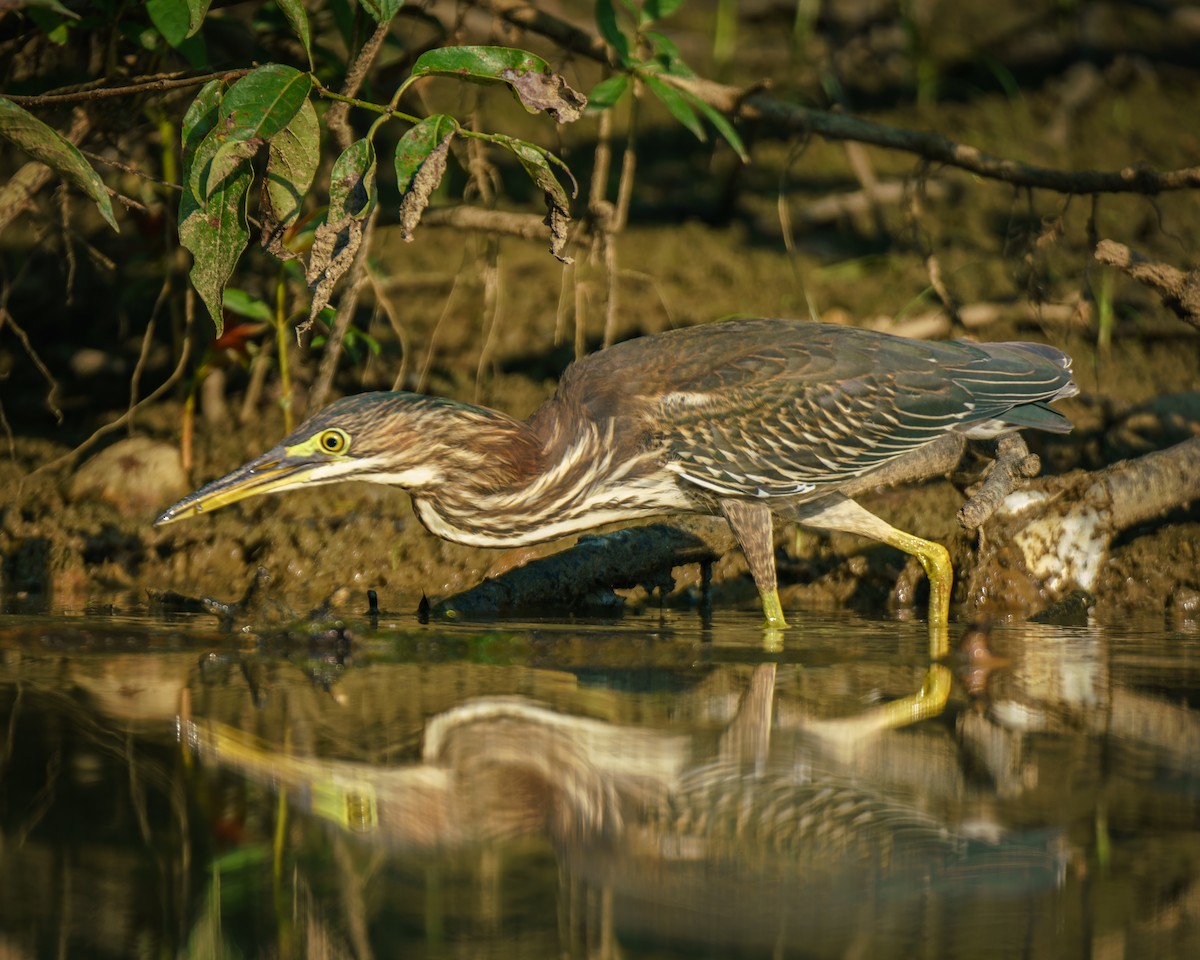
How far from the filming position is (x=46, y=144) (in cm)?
440

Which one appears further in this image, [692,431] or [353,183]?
[692,431]

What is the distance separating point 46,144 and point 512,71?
1.38m

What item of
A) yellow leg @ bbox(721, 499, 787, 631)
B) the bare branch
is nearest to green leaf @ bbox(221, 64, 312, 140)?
yellow leg @ bbox(721, 499, 787, 631)

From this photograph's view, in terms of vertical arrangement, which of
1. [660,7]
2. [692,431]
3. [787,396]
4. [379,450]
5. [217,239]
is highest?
[660,7]

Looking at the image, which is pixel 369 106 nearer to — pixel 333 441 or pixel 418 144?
pixel 418 144

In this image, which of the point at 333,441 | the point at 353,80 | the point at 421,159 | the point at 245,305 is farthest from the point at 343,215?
the point at 245,305

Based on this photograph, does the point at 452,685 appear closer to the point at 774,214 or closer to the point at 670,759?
the point at 670,759

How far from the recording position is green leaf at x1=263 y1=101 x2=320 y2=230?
14.8 ft

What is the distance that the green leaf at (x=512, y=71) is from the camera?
4.40 metres

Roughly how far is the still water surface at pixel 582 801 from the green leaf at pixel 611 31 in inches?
99.2

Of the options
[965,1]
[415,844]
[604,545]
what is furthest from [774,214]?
[415,844]

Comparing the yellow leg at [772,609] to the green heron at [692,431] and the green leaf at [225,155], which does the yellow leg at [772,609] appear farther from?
the green leaf at [225,155]

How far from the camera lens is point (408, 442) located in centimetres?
562

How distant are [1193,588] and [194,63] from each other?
15.0 ft
